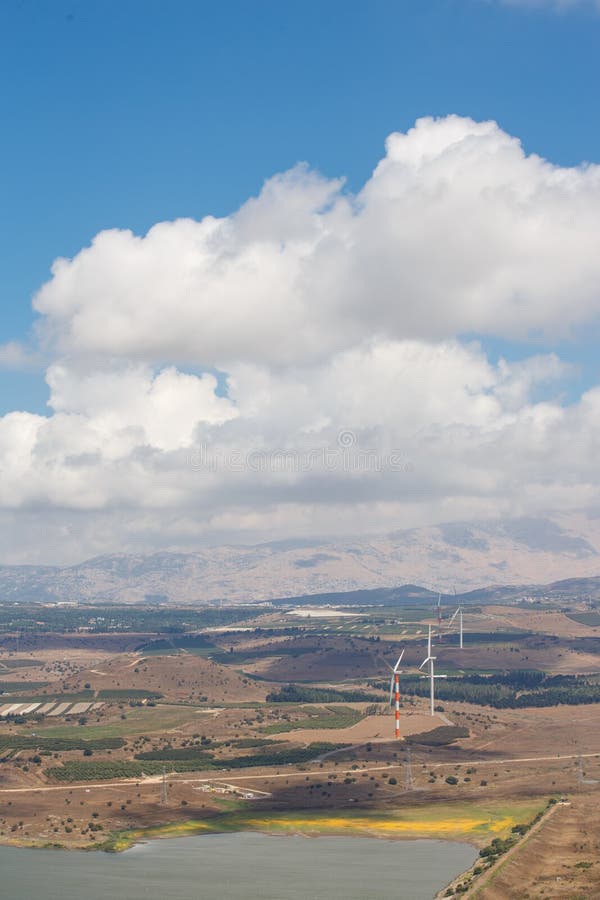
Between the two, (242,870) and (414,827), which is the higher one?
(414,827)

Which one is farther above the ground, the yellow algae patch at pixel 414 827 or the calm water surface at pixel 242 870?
the yellow algae patch at pixel 414 827

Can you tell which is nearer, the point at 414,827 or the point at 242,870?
the point at 242,870

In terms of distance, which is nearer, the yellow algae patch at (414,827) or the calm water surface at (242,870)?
the calm water surface at (242,870)

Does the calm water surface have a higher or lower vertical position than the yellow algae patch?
lower

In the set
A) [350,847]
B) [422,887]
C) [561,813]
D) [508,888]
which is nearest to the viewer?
[508,888]

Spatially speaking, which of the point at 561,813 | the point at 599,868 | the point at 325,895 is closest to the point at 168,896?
the point at 325,895

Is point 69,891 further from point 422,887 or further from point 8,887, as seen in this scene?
point 422,887

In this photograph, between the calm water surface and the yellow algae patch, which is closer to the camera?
the calm water surface

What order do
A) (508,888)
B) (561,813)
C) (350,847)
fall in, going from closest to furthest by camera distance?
(508,888) < (350,847) < (561,813)
